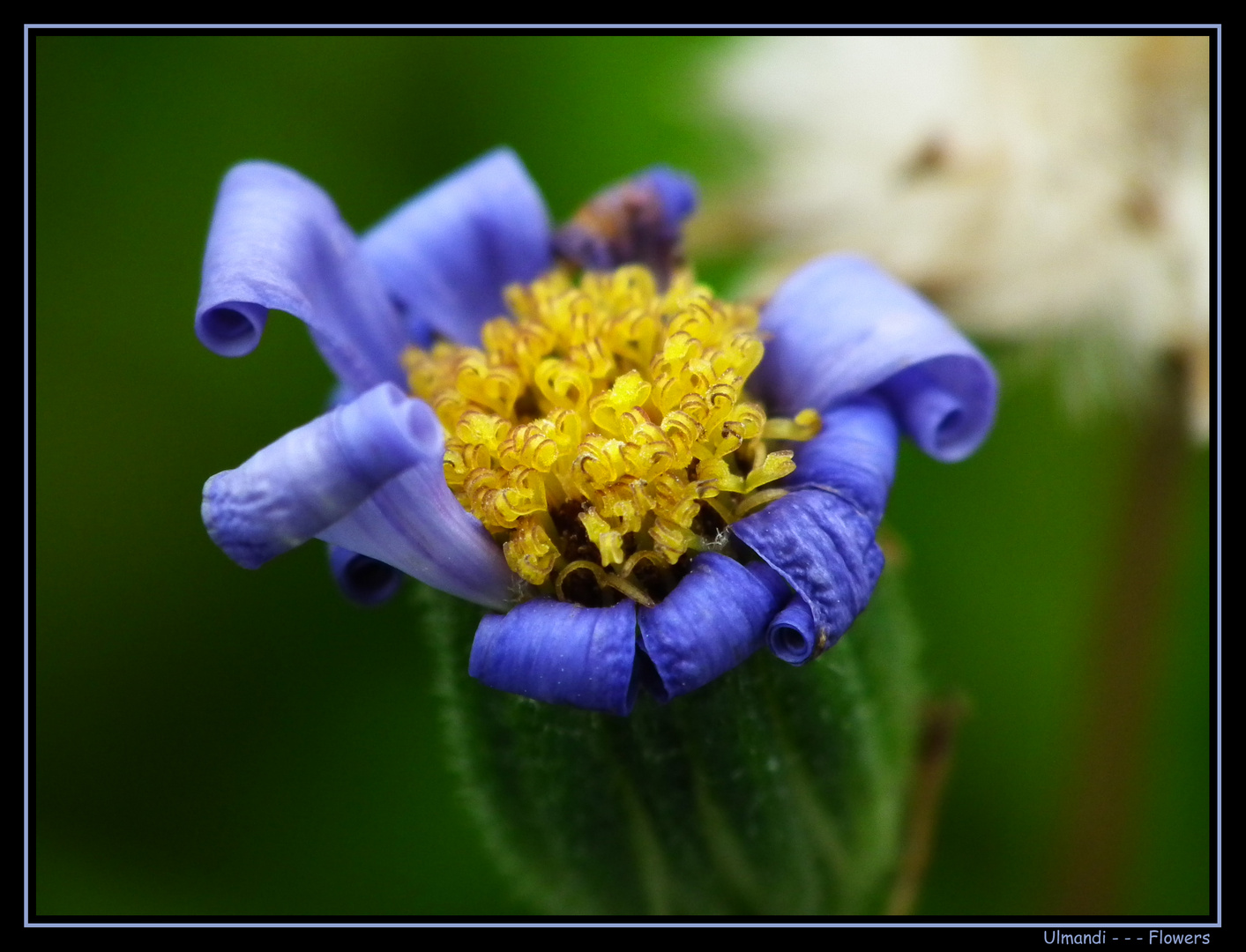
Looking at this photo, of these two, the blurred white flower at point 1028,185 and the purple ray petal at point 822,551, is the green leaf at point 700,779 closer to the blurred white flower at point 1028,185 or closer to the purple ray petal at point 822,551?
the purple ray petal at point 822,551

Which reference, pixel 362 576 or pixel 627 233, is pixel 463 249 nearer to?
pixel 627 233

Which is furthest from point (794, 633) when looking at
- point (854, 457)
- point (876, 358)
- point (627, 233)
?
point (627, 233)

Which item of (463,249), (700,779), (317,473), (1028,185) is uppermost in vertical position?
(1028,185)

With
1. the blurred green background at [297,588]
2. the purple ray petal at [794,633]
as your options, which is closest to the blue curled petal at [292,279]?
the purple ray petal at [794,633]

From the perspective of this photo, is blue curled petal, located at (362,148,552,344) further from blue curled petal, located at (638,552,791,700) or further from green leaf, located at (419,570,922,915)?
blue curled petal, located at (638,552,791,700)

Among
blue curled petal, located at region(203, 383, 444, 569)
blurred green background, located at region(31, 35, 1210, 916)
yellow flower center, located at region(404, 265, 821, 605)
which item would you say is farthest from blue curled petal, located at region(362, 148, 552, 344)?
blurred green background, located at region(31, 35, 1210, 916)
